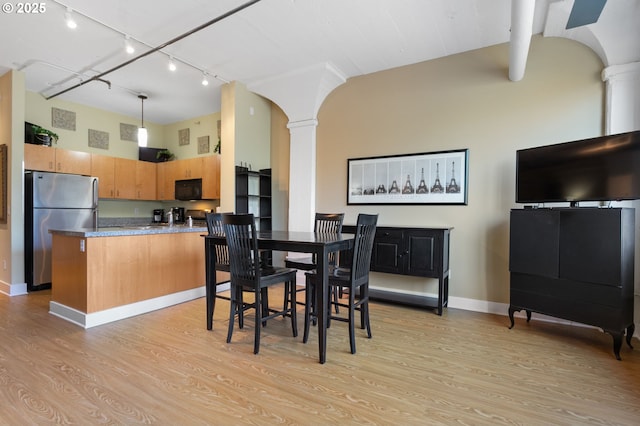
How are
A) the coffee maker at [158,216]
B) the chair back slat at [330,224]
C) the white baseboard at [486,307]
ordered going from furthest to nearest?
the coffee maker at [158,216] < the chair back slat at [330,224] < the white baseboard at [486,307]

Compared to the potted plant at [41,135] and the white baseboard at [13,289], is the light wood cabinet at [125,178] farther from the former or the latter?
the white baseboard at [13,289]

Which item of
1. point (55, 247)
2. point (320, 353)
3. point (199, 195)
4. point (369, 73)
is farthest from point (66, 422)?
point (369, 73)

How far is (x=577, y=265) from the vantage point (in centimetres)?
264

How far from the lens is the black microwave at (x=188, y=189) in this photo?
18.0 ft

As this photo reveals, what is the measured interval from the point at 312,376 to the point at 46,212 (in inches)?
178

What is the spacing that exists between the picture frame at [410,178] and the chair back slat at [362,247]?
1.53m

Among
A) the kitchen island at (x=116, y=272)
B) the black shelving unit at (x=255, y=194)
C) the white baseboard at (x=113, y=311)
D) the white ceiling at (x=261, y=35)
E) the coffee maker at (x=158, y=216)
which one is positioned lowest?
the white baseboard at (x=113, y=311)

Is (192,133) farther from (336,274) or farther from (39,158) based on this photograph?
(336,274)

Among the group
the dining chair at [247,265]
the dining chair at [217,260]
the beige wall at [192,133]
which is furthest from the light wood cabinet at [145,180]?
the dining chair at [247,265]

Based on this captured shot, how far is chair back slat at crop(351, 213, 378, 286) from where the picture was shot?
244cm

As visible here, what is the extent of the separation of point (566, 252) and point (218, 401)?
2.99 m

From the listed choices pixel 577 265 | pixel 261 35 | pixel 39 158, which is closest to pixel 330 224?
pixel 261 35

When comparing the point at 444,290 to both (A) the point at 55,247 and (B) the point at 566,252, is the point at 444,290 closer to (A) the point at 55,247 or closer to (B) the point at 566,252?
(B) the point at 566,252

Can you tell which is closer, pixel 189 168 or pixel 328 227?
pixel 328 227
